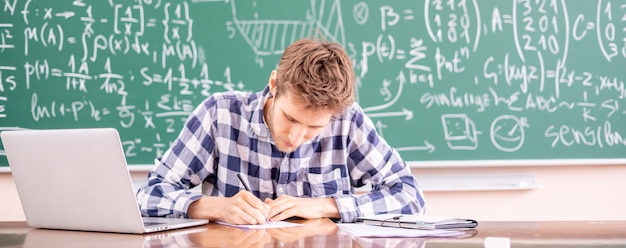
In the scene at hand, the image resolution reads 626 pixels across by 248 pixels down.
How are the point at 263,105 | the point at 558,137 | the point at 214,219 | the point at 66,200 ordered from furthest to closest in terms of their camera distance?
the point at 558,137 → the point at 263,105 → the point at 214,219 → the point at 66,200

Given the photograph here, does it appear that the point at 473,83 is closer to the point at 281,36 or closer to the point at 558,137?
the point at 558,137

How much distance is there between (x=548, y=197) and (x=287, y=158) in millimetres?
1580

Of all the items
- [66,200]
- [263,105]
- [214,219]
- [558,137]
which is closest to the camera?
[66,200]

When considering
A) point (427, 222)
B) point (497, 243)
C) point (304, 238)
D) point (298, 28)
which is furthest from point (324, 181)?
point (298, 28)

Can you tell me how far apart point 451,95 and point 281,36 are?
77cm

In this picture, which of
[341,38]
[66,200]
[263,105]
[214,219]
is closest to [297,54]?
[263,105]

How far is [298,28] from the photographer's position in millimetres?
3449

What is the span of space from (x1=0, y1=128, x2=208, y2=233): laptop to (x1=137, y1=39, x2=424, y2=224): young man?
343mm

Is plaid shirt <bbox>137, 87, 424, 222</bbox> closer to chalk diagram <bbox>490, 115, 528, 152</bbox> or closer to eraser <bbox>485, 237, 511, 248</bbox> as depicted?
eraser <bbox>485, 237, 511, 248</bbox>

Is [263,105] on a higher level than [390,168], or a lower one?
higher

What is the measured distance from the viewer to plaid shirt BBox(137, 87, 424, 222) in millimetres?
2266

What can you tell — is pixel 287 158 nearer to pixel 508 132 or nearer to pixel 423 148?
pixel 423 148

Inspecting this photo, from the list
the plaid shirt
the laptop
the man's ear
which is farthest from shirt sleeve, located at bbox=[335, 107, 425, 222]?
the laptop

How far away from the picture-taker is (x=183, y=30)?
3494mm
